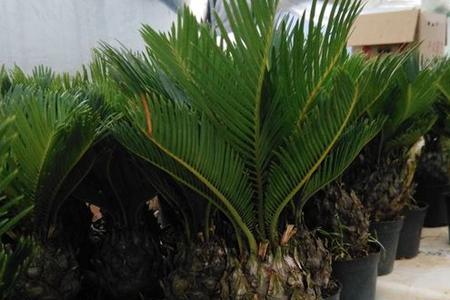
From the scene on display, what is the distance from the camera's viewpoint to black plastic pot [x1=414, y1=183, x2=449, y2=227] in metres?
2.23

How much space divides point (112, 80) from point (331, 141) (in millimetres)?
520

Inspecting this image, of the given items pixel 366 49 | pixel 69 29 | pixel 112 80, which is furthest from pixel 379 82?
pixel 366 49

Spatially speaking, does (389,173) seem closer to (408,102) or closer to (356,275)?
(408,102)

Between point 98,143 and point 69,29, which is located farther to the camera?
point 69,29

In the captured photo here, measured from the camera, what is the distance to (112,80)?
1123mm

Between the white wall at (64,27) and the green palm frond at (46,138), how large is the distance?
1156mm

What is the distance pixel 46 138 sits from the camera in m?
0.83

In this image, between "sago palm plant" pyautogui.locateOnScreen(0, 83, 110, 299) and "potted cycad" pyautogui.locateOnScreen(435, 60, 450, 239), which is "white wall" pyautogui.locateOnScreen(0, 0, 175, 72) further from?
"potted cycad" pyautogui.locateOnScreen(435, 60, 450, 239)

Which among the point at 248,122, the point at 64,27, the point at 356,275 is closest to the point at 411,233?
the point at 356,275

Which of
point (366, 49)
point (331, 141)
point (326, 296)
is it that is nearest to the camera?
point (331, 141)

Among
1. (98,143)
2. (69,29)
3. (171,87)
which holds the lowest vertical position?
(98,143)

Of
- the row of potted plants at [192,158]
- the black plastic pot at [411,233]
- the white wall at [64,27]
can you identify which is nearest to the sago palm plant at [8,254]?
the row of potted plants at [192,158]

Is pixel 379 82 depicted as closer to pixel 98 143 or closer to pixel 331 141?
pixel 331 141

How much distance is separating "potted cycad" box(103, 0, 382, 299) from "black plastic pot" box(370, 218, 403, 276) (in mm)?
723
